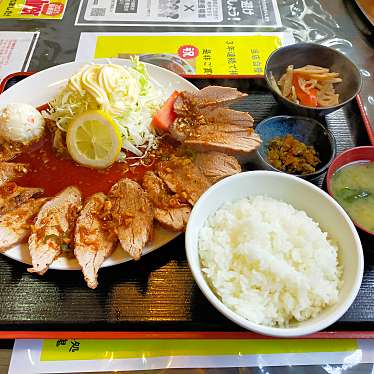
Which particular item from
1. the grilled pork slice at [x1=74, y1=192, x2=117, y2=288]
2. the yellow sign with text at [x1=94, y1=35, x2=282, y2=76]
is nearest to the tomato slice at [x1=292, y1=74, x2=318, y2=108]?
the yellow sign with text at [x1=94, y1=35, x2=282, y2=76]

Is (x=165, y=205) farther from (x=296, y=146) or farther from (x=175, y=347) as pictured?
(x=296, y=146)

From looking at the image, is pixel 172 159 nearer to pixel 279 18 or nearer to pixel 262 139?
pixel 262 139

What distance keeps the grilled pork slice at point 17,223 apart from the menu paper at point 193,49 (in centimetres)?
175

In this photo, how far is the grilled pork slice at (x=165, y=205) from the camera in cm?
204

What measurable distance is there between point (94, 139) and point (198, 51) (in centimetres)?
157

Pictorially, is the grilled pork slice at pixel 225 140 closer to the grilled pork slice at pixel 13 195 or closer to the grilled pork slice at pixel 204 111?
the grilled pork slice at pixel 204 111

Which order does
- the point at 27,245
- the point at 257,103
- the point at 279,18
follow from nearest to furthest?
the point at 27,245 → the point at 257,103 → the point at 279,18

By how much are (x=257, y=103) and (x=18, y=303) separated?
79.1 inches

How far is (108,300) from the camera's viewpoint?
76.9 inches

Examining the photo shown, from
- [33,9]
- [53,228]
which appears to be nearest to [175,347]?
[53,228]

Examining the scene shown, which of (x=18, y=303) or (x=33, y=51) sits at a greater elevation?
(x=33, y=51)

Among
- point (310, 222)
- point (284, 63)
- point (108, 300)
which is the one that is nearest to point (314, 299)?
point (310, 222)

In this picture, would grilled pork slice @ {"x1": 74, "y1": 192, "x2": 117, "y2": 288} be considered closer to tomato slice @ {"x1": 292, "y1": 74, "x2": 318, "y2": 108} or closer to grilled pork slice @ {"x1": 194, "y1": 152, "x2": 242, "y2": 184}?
grilled pork slice @ {"x1": 194, "y1": 152, "x2": 242, "y2": 184}

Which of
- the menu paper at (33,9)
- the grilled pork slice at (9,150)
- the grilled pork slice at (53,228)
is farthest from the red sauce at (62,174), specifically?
the menu paper at (33,9)
